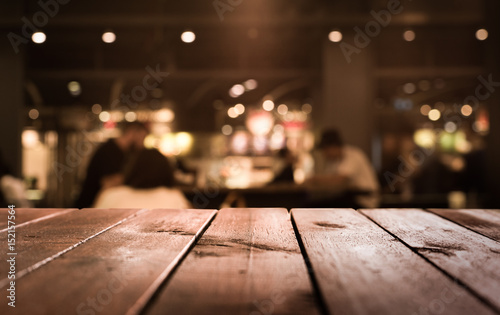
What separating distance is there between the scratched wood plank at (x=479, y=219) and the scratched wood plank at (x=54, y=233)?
43.0 inches

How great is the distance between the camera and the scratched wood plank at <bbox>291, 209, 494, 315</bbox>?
2.10ft

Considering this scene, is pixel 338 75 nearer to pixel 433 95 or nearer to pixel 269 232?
pixel 433 95

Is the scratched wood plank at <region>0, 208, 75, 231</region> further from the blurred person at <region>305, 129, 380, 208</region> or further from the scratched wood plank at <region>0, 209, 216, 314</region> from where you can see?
the blurred person at <region>305, 129, 380, 208</region>

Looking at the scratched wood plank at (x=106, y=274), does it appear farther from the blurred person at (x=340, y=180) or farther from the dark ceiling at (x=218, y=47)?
the dark ceiling at (x=218, y=47)

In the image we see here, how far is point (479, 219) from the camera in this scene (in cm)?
149

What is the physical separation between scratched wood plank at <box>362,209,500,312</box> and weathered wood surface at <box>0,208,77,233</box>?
3.67ft

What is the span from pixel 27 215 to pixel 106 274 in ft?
3.05

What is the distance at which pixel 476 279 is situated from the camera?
78 cm


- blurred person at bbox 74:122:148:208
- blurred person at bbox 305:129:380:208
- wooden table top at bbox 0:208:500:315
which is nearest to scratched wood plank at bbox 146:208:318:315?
wooden table top at bbox 0:208:500:315

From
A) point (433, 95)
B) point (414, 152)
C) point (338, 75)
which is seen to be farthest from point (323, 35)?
point (433, 95)

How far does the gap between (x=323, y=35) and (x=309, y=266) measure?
252 inches

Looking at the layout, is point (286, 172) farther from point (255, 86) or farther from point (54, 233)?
point (54, 233)

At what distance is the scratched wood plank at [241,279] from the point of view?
0.64 metres

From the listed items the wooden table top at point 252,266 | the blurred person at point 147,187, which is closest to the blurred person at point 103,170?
the blurred person at point 147,187
